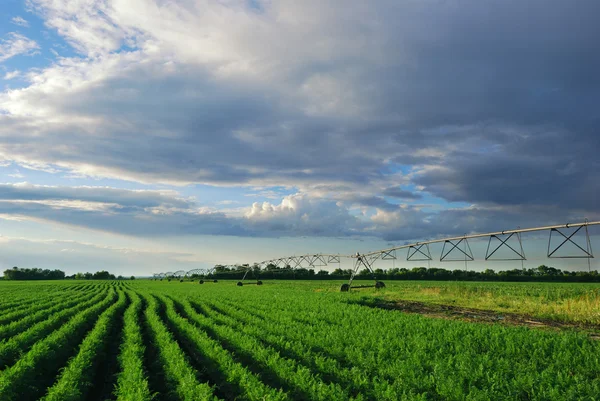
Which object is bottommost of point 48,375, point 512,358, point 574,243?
point 48,375

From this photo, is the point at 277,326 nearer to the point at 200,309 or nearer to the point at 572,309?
the point at 200,309

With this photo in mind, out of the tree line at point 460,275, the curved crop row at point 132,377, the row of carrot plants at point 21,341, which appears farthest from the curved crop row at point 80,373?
the tree line at point 460,275

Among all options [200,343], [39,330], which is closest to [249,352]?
[200,343]

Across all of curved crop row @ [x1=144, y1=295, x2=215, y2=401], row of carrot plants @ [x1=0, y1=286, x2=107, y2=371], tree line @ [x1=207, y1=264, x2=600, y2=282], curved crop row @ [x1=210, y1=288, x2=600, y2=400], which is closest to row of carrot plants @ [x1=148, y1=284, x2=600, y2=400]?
curved crop row @ [x1=210, y1=288, x2=600, y2=400]

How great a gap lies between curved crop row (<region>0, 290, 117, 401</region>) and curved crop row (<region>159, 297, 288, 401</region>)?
501 centimetres

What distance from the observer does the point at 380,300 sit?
106 ft


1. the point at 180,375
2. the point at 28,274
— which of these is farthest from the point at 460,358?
the point at 28,274

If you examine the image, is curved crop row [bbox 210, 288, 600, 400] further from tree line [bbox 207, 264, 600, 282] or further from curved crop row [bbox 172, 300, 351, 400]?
tree line [bbox 207, 264, 600, 282]

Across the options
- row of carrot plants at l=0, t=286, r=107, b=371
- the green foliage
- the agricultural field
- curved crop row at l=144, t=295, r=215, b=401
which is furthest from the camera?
the green foliage

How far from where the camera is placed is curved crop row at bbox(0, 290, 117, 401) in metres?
11.1

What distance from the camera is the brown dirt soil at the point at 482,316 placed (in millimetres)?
19828

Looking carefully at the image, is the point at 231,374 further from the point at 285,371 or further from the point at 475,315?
the point at 475,315

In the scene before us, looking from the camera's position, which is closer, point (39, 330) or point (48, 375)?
point (48, 375)

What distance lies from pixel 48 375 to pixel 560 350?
17552mm
